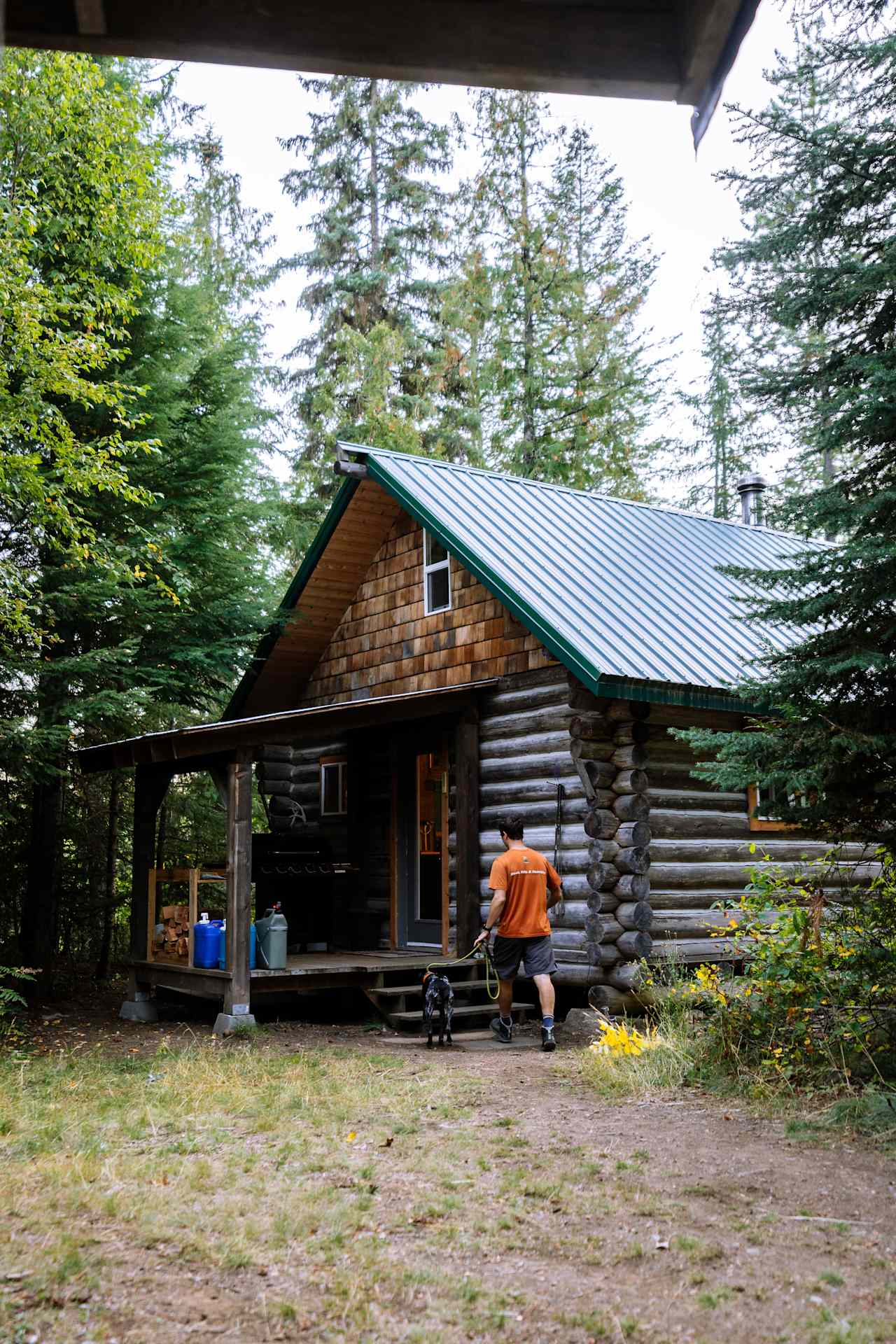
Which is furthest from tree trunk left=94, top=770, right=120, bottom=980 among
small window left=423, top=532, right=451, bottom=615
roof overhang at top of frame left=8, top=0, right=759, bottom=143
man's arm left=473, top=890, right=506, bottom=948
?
roof overhang at top of frame left=8, top=0, right=759, bottom=143

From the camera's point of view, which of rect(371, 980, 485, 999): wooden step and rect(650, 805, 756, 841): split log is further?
rect(650, 805, 756, 841): split log

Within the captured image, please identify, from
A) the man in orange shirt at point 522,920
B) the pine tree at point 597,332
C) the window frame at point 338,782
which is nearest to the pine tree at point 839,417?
the man in orange shirt at point 522,920

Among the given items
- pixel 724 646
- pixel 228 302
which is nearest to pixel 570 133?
pixel 228 302

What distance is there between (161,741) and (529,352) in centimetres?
1647

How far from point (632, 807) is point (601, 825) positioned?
366 mm

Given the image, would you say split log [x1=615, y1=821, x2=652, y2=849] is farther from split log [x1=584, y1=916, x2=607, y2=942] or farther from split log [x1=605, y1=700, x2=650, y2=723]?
split log [x1=605, y1=700, x2=650, y2=723]

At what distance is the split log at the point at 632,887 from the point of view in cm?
1195

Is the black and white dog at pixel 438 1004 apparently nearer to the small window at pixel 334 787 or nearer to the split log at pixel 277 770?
the small window at pixel 334 787

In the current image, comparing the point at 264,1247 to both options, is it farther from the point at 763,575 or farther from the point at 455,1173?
the point at 763,575

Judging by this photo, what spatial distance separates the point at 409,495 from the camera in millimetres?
14438

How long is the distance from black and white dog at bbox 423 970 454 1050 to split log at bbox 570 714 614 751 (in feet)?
9.21

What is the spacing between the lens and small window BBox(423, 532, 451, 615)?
49.7 feet

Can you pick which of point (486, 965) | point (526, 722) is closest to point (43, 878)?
point (486, 965)

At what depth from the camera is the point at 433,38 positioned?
2.60 metres
